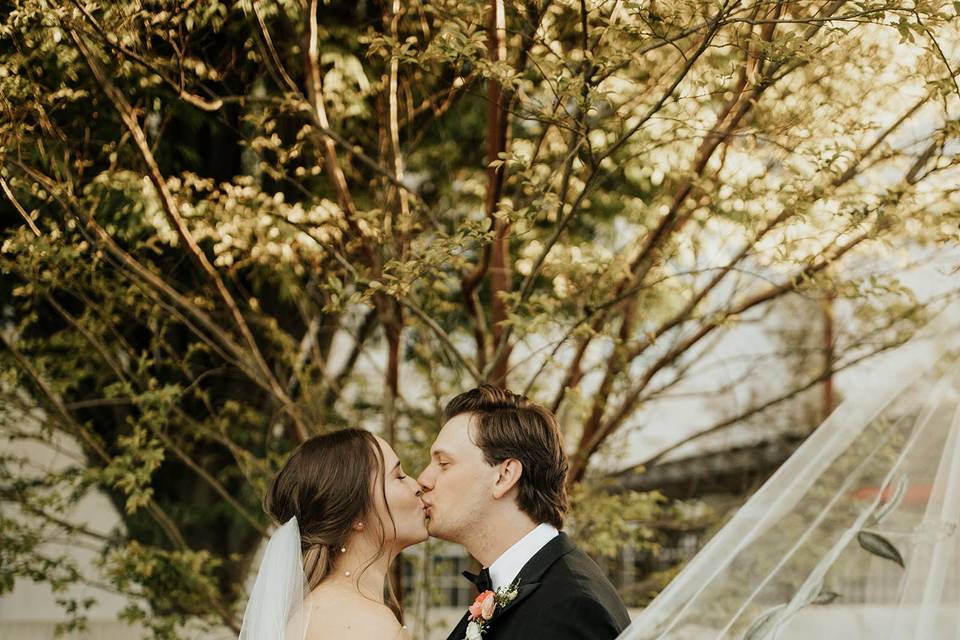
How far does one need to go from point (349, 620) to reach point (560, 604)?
666 mm

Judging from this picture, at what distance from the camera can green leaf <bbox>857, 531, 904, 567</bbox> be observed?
1.74 metres

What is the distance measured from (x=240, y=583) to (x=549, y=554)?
3728mm

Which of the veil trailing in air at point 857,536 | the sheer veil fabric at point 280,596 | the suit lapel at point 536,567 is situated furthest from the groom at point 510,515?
the veil trailing in air at point 857,536

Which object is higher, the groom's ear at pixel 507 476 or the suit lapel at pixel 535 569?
the groom's ear at pixel 507 476

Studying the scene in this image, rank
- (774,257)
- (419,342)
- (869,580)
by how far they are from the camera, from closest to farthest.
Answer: (869,580) < (774,257) < (419,342)

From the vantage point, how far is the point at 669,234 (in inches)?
183

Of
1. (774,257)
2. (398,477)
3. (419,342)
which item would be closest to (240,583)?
(419,342)

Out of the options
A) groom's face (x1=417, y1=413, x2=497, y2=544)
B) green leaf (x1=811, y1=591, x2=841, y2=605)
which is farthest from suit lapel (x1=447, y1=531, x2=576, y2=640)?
green leaf (x1=811, y1=591, x2=841, y2=605)

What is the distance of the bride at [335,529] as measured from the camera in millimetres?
2992

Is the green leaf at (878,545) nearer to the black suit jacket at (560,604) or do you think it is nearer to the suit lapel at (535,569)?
the black suit jacket at (560,604)

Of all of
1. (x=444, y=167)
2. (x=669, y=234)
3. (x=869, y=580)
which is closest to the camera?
(x=869, y=580)

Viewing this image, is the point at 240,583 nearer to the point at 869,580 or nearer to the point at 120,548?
the point at 120,548

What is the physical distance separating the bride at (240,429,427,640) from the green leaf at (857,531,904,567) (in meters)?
1.54

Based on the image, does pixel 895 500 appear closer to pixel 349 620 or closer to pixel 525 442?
pixel 525 442
